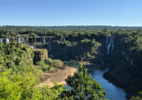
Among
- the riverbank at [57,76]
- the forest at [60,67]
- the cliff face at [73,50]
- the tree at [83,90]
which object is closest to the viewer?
the forest at [60,67]

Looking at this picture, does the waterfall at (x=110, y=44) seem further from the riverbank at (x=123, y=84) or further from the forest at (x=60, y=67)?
the riverbank at (x=123, y=84)

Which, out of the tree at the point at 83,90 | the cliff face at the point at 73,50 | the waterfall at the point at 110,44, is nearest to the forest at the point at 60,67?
the tree at the point at 83,90

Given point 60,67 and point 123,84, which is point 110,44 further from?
point 123,84

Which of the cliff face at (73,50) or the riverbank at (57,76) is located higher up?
the cliff face at (73,50)

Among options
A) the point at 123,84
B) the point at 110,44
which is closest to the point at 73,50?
the point at 110,44

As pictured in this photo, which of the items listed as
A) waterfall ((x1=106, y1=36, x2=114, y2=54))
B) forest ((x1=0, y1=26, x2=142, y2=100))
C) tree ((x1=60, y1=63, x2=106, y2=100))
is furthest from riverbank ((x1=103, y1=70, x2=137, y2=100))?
waterfall ((x1=106, y1=36, x2=114, y2=54))

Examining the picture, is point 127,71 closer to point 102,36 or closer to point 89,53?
point 89,53

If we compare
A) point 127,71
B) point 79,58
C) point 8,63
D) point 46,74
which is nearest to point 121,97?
point 127,71

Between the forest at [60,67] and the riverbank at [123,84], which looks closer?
the forest at [60,67]

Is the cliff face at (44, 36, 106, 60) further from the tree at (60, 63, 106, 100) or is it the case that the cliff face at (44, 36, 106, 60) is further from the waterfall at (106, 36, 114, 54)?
the tree at (60, 63, 106, 100)
